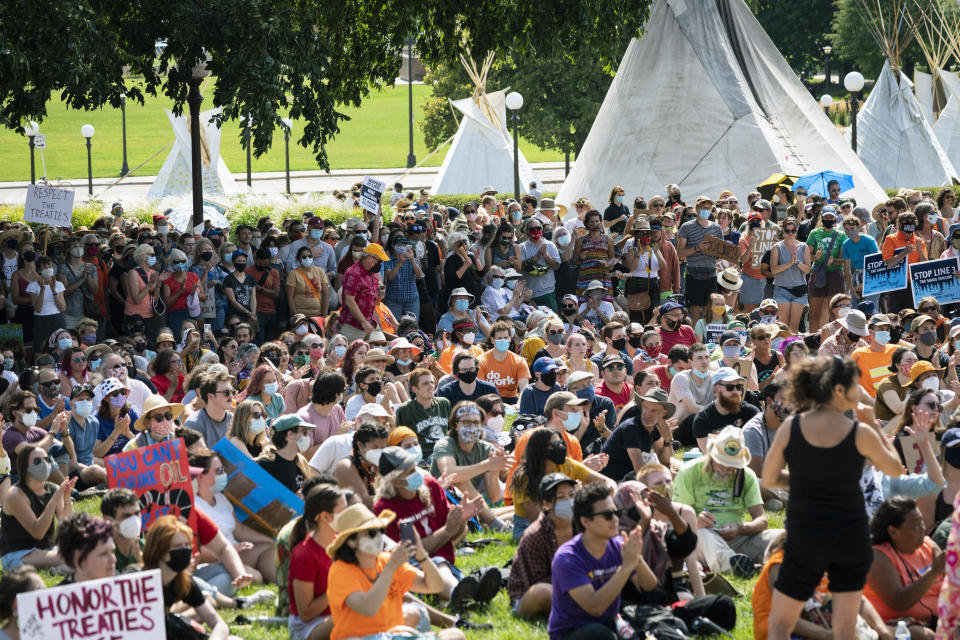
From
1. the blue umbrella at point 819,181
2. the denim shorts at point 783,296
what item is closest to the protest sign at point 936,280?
the denim shorts at point 783,296

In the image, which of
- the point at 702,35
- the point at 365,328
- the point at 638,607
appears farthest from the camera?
the point at 702,35

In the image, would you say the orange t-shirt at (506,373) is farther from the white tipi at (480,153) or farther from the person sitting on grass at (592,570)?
Result: the white tipi at (480,153)

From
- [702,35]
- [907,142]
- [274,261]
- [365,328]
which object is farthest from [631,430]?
[907,142]

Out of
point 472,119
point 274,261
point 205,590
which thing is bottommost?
point 205,590

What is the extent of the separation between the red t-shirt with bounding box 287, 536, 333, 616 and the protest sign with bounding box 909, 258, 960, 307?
1035cm

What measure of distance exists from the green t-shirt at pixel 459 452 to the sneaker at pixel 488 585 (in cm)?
166

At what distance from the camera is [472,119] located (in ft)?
113

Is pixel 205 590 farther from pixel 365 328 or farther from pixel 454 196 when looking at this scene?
pixel 454 196

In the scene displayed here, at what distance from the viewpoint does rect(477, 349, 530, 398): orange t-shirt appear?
13.6 meters

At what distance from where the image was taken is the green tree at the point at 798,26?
68562 mm

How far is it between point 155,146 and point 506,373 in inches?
2765

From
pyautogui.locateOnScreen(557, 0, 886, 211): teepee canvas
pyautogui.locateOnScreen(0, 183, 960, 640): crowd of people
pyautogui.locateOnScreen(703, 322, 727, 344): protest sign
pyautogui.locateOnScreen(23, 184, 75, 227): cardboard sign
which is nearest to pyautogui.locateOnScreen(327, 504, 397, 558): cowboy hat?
pyautogui.locateOnScreen(0, 183, 960, 640): crowd of people

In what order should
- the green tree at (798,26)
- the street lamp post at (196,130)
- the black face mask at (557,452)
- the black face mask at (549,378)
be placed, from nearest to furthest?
1. the black face mask at (557,452)
2. the black face mask at (549,378)
3. the street lamp post at (196,130)
4. the green tree at (798,26)

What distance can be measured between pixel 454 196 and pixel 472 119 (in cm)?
217
